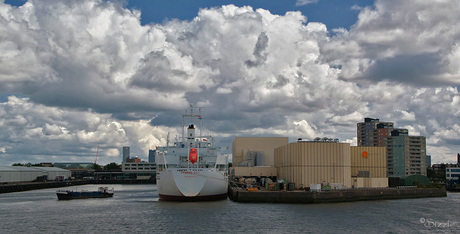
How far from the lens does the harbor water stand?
47062mm

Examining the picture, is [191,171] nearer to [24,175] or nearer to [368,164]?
[368,164]

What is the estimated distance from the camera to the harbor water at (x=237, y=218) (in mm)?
47062

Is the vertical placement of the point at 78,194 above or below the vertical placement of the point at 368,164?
below

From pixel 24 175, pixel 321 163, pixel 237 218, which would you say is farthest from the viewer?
pixel 24 175

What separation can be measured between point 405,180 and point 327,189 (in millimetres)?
43781

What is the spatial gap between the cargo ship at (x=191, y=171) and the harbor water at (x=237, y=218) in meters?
1.93

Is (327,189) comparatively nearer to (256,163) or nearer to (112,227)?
(112,227)

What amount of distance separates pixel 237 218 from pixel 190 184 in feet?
51.6

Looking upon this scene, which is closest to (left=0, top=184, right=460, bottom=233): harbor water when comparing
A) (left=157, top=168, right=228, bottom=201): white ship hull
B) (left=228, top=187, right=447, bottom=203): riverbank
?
(left=157, top=168, right=228, bottom=201): white ship hull

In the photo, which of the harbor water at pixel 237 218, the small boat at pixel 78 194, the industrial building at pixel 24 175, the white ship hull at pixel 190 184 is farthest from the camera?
the industrial building at pixel 24 175

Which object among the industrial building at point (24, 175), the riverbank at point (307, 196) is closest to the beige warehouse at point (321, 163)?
the riverbank at point (307, 196)

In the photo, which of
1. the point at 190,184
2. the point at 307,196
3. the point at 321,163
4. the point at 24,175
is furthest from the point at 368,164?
the point at 24,175

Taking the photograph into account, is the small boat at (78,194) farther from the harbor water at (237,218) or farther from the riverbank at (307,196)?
the riverbank at (307,196)

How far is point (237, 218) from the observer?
5388 centimetres
